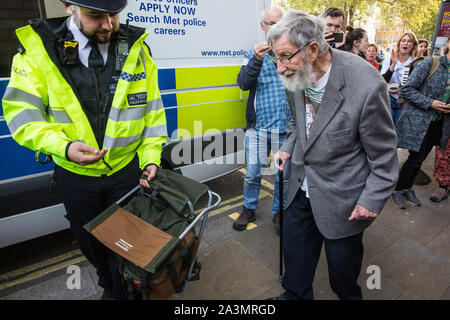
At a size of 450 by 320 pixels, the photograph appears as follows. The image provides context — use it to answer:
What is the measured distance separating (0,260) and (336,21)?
4258mm

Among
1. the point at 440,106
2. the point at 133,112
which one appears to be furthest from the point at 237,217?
the point at 440,106

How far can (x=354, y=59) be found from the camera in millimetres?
1541

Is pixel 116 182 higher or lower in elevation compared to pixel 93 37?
lower

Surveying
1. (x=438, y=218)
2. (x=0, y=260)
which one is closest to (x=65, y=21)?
(x=0, y=260)

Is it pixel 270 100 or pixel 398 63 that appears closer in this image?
pixel 270 100

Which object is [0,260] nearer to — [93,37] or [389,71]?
[93,37]

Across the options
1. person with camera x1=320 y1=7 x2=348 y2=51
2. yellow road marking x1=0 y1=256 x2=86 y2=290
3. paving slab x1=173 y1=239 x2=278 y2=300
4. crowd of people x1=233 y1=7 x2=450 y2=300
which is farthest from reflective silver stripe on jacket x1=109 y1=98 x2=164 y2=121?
person with camera x1=320 y1=7 x2=348 y2=51

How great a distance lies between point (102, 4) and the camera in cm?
139

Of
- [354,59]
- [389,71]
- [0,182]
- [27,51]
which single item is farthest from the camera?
[389,71]

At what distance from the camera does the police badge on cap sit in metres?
1.35

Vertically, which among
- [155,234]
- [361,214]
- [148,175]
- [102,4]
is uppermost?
[102,4]

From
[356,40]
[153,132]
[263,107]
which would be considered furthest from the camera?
[356,40]

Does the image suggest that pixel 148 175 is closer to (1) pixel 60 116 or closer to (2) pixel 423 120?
(1) pixel 60 116

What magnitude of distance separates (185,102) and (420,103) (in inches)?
100
